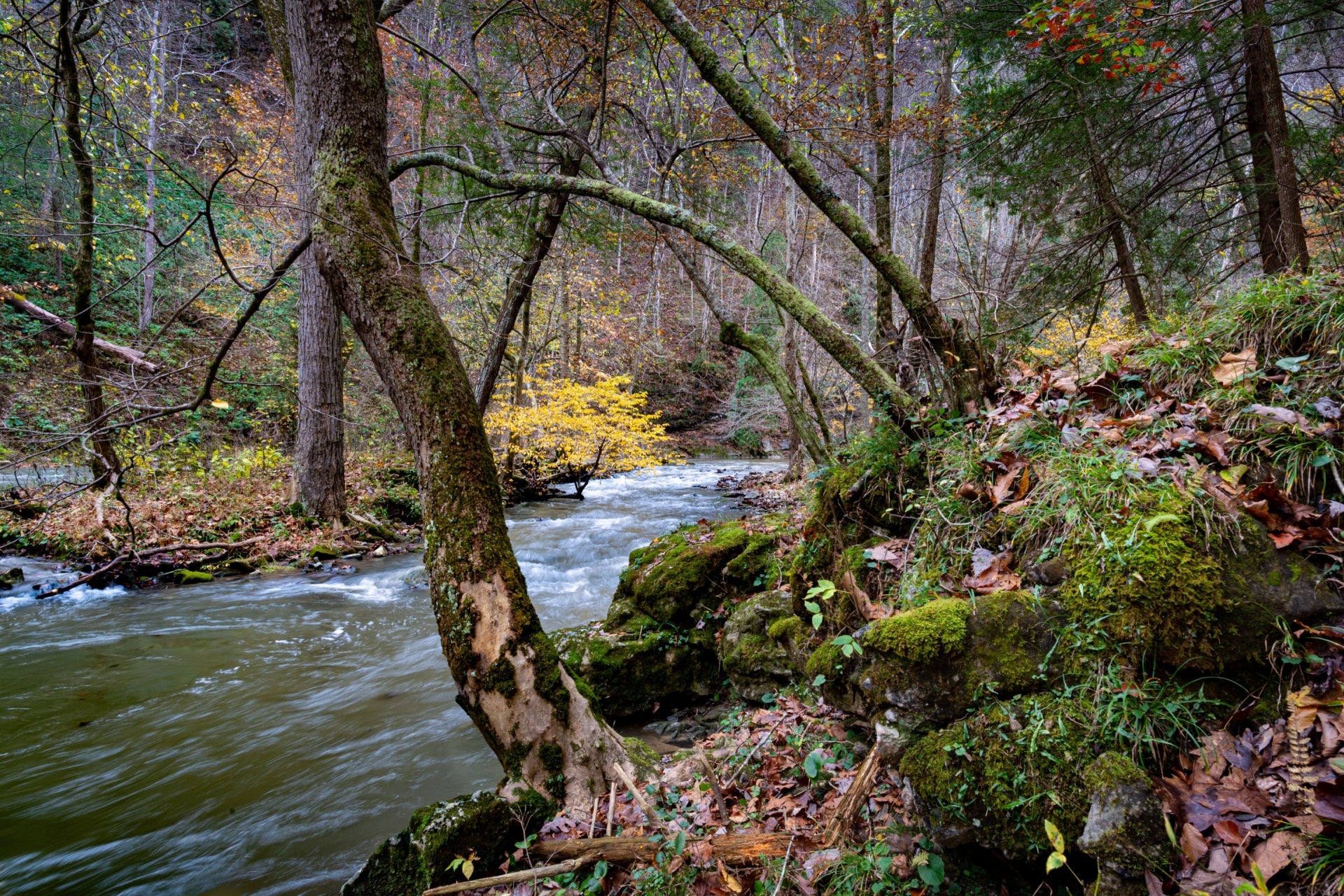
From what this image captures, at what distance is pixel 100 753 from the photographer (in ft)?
13.9

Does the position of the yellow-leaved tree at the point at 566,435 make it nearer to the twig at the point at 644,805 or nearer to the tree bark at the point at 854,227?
the tree bark at the point at 854,227

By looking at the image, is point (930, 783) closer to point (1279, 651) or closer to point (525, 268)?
point (1279, 651)

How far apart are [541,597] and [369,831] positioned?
12.6ft

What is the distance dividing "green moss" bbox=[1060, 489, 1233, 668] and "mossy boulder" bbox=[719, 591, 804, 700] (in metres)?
1.82

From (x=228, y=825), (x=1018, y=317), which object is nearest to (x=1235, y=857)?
(x=228, y=825)

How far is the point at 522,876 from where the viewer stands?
7.37 ft

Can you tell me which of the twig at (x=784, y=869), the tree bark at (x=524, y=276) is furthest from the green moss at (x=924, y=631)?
the tree bark at (x=524, y=276)

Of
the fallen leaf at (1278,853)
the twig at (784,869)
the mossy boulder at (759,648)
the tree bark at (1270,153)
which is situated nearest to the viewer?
the fallen leaf at (1278,853)

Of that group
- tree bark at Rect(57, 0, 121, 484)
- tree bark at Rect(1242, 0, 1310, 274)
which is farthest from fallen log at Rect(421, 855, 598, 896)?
tree bark at Rect(57, 0, 121, 484)

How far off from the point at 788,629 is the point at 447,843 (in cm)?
216

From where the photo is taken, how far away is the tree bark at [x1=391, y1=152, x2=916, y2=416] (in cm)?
340

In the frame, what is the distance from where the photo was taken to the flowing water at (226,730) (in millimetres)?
3379

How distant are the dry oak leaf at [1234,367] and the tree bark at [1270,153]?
2.59 metres

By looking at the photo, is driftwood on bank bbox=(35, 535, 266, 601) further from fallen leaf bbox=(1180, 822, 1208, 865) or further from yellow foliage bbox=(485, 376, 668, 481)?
fallen leaf bbox=(1180, 822, 1208, 865)
